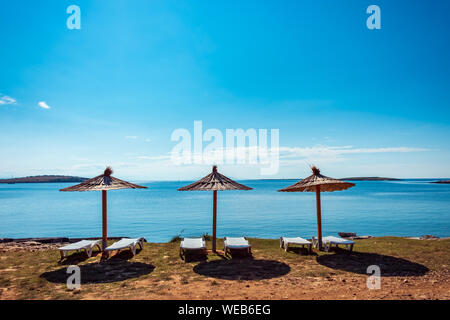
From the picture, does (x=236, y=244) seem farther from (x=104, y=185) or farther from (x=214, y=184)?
(x=104, y=185)

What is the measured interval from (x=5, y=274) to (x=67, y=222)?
2821cm

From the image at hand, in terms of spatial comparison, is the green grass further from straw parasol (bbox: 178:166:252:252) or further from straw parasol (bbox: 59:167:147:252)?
straw parasol (bbox: 178:166:252:252)

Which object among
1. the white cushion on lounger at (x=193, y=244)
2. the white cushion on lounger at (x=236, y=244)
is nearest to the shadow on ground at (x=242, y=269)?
the white cushion on lounger at (x=236, y=244)

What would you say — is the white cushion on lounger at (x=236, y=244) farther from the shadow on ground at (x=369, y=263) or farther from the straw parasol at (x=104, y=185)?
the straw parasol at (x=104, y=185)

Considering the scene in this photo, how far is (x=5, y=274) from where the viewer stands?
675 centimetres

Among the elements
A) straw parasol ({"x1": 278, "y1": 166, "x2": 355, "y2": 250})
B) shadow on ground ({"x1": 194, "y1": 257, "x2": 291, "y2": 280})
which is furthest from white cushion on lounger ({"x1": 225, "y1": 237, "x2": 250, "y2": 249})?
straw parasol ({"x1": 278, "y1": 166, "x2": 355, "y2": 250})

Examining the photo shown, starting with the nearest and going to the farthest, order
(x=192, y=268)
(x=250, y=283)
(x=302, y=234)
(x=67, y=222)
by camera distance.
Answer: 1. (x=250, y=283)
2. (x=192, y=268)
3. (x=302, y=234)
4. (x=67, y=222)

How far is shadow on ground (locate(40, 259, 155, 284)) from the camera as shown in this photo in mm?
6312

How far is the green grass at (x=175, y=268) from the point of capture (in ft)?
18.8

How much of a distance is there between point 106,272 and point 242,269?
3.75 metres

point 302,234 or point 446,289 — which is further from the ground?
point 446,289
